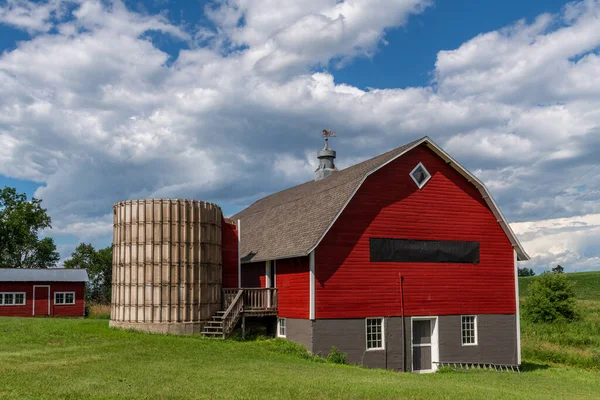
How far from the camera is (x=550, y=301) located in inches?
1767

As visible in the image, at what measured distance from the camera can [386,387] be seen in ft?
54.2

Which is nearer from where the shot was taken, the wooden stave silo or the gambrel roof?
the gambrel roof

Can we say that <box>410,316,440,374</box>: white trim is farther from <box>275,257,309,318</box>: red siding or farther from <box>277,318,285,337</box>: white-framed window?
<box>277,318,285,337</box>: white-framed window

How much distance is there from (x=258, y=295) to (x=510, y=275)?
1160 centimetres

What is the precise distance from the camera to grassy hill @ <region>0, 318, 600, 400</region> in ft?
49.2

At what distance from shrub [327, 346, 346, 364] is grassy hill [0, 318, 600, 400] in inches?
39.7

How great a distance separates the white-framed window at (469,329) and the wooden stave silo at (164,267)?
36.0 feet

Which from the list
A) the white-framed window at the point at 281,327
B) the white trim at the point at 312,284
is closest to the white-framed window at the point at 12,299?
the white-framed window at the point at 281,327

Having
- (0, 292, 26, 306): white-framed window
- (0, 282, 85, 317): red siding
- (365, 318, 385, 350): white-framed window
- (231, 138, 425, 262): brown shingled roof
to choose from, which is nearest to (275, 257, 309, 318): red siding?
(231, 138, 425, 262): brown shingled roof

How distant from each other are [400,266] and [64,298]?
29.4 m

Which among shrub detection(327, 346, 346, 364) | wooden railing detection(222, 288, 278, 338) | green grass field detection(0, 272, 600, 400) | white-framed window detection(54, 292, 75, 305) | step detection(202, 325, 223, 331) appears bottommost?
shrub detection(327, 346, 346, 364)

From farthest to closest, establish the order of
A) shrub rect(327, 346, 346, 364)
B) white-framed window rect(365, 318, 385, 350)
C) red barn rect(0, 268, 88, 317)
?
red barn rect(0, 268, 88, 317)
white-framed window rect(365, 318, 385, 350)
shrub rect(327, 346, 346, 364)

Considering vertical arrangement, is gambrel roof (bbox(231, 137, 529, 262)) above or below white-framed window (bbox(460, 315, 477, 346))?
above

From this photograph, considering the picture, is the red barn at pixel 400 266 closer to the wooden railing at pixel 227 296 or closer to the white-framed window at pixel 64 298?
the wooden railing at pixel 227 296
